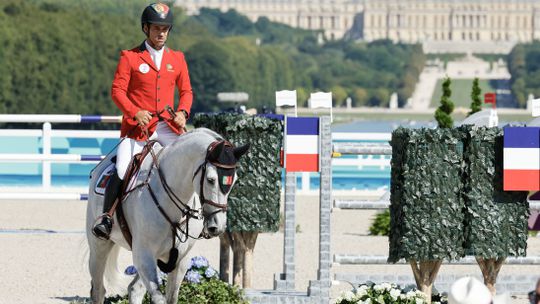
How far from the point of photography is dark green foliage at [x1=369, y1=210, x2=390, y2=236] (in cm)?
1388

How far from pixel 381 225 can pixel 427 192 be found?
22.3 ft

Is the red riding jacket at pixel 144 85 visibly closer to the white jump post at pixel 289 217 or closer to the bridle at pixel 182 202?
the bridle at pixel 182 202

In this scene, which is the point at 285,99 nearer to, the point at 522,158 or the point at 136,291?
the point at 522,158

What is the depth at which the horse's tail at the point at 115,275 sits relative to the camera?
720 centimetres

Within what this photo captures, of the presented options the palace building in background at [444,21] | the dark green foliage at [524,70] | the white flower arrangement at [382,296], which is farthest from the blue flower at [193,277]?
the palace building in background at [444,21]

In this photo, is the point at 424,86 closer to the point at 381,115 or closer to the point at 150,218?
the point at 381,115

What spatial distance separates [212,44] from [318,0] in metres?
86.1

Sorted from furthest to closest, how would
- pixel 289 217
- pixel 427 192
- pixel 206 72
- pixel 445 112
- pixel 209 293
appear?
1. pixel 206 72
2. pixel 445 112
3. pixel 289 217
4. pixel 209 293
5. pixel 427 192

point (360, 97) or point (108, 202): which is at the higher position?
point (108, 202)

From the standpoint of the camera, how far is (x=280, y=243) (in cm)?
1280

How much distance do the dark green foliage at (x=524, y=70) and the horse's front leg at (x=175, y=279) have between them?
314 ft

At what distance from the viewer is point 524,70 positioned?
112875 millimetres

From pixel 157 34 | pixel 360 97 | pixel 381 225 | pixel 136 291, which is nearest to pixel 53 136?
pixel 381 225

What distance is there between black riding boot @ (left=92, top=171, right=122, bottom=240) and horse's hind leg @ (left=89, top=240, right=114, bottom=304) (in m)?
0.29
